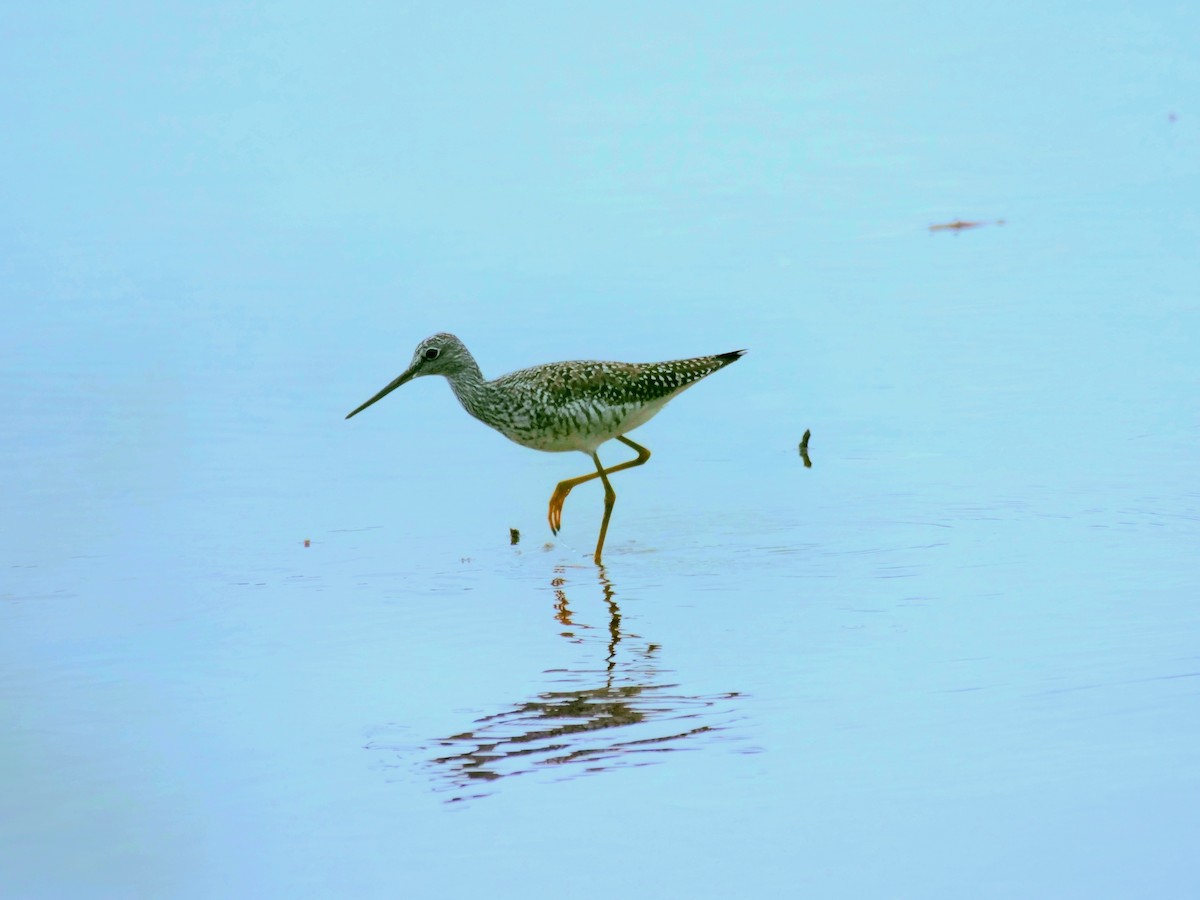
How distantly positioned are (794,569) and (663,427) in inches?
114

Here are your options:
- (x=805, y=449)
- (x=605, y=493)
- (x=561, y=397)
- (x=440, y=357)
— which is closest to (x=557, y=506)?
(x=605, y=493)

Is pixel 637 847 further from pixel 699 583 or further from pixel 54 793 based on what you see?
pixel 699 583

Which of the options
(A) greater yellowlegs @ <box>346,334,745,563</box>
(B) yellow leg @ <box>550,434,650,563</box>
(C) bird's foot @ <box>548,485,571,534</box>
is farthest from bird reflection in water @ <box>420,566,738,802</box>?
(A) greater yellowlegs @ <box>346,334,745,563</box>

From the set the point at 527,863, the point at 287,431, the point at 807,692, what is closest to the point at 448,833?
the point at 527,863

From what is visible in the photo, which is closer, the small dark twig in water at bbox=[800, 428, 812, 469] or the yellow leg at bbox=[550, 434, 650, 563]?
the yellow leg at bbox=[550, 434, 650, 563]

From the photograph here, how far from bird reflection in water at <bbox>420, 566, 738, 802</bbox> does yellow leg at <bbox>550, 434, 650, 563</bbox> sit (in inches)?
77.7

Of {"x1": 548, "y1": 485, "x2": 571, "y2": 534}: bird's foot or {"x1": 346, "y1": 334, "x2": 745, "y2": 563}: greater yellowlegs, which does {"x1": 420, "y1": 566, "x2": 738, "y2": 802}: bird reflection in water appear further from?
{"x1": 346, "y1": 334, "x2": 745, "y2": 563}: greater yellowlegs

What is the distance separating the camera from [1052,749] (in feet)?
20.4

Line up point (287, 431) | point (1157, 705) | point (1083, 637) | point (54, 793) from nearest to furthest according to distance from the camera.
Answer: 1. point (54, 793)
2. point (1157, 705)
3. point (1083, 637)
4. point (287, 431)

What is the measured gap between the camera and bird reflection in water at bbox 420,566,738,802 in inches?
247

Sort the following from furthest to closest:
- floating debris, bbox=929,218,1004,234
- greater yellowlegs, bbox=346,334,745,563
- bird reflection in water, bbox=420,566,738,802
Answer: floating debris, bbox=929,218,1004,234 < greater yellowlegs, bbox=346,334,745,563 < bird reflection in water, bbox=420,566,738,802

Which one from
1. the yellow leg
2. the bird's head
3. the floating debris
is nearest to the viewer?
the yellow leg

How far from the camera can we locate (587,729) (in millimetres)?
6648

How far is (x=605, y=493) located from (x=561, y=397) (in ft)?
1.98
